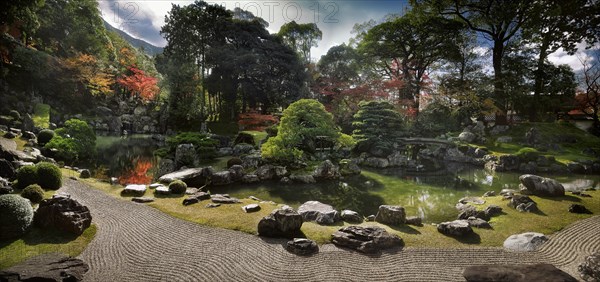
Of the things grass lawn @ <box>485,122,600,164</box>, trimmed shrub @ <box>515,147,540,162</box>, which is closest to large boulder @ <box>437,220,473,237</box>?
trimmed shrub @ <box>515,147,540,162</box>

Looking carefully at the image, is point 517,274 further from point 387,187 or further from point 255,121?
point 255,121

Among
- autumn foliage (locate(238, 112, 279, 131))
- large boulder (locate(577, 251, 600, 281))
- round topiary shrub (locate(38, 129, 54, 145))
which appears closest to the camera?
large boulder (locate(577, 251, 600, 281))

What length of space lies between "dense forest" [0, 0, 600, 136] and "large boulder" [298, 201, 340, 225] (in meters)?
18.7

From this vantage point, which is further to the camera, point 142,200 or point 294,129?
point 294,129

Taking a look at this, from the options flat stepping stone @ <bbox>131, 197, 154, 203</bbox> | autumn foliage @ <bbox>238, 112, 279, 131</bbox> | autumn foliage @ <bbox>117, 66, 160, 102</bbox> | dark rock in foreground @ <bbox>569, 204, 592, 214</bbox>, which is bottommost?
flat stepping stone @ <bbox>131, 197, 154, 203</bbox>

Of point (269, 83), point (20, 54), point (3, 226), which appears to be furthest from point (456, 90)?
point (20, 54)

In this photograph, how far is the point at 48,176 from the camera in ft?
34.7

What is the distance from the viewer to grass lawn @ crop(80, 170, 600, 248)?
23.7 ft

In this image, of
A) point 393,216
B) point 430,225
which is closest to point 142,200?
point 393,216

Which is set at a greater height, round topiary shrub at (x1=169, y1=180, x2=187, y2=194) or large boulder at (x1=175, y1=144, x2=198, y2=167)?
large boulder at (x1=175, y1=144, x2=198, y2=167)

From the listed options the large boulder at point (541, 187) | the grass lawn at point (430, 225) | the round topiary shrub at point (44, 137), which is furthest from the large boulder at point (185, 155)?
the large boulder at point (541, 187)

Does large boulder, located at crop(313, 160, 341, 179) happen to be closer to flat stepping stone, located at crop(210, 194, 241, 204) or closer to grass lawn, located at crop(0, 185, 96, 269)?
flat stepping stone, located at crop(210, 194, 241, 204)

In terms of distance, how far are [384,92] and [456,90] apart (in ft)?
24.5

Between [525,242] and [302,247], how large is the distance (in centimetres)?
562
